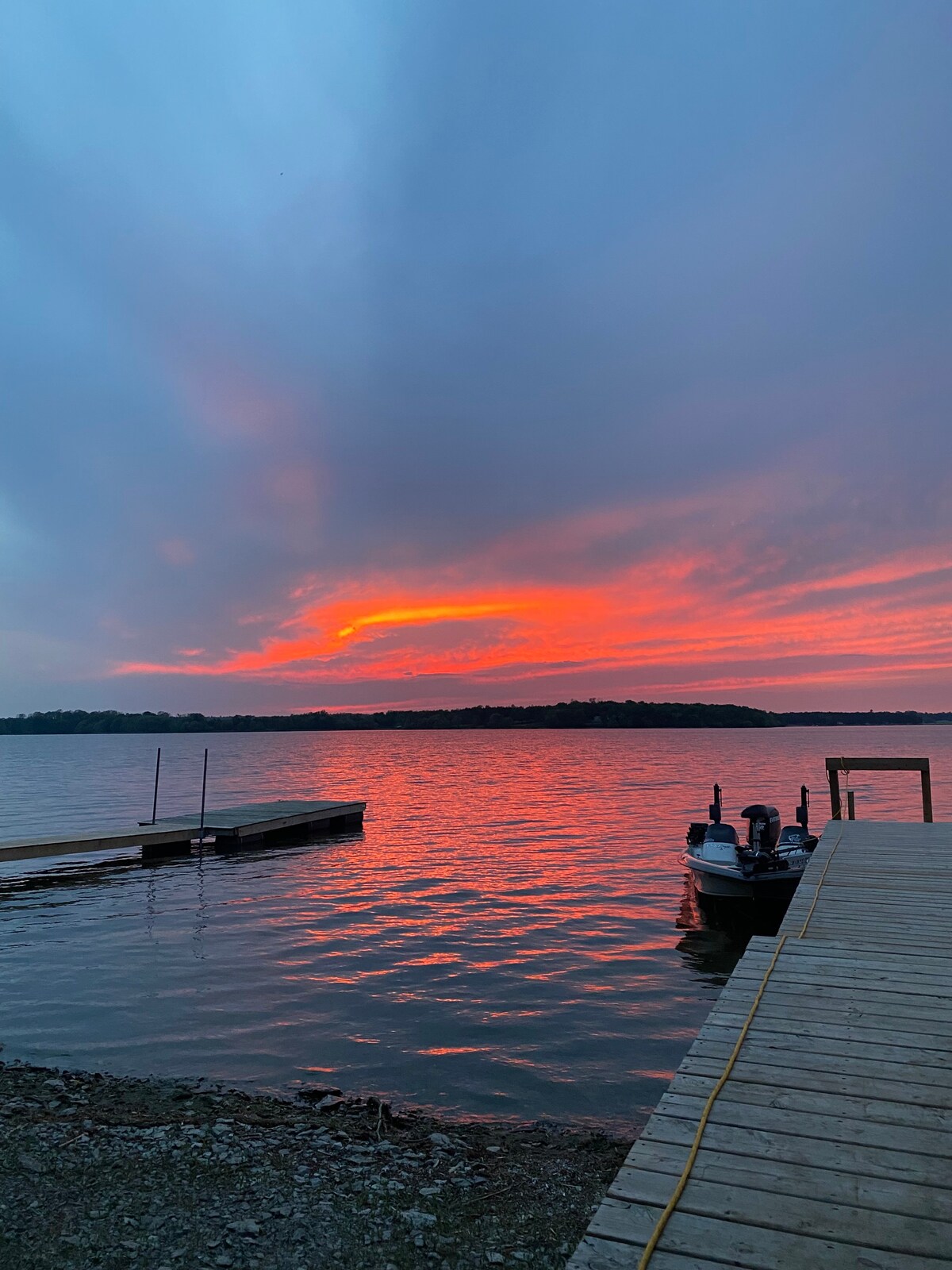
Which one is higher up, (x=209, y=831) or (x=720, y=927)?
(x=209, y=831)

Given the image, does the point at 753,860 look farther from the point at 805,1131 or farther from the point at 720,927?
the point at 805,1131

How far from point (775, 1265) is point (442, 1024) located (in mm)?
7392

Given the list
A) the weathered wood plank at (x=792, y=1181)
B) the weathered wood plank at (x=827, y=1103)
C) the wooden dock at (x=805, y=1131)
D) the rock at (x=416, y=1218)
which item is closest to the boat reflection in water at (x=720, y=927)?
the wooden dock at (x=805, y=1131)

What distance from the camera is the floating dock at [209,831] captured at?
760 inches

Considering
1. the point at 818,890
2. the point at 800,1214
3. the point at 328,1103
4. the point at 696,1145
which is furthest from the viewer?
the point at 818,890

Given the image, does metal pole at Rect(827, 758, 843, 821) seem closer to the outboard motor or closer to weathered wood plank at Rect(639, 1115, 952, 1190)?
the outboard motor

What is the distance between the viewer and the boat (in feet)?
49.0

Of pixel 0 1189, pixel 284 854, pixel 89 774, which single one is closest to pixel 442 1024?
pixel 0 1189

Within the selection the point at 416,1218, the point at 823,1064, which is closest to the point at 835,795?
the point at 823,1064

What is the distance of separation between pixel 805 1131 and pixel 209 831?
888 inches

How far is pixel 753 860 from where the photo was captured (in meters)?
15.1

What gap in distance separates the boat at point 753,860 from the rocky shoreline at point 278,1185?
29.7 feet

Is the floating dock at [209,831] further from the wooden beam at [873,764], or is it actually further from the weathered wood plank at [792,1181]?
the weathered wood plank at [792,1181]

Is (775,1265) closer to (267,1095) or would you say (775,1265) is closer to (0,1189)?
(0,1189)
